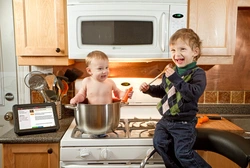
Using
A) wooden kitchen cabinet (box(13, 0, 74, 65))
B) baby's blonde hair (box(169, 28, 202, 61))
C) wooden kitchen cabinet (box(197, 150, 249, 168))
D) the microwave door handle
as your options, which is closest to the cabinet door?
wooden kitchen cabinet (box(13, 0, 74, 65))

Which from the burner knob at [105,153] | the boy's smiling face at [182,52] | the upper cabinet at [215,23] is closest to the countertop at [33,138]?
the burner knob at [105,153]

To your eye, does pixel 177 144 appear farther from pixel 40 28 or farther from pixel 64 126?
pixel 40 28

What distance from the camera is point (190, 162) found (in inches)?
51.8

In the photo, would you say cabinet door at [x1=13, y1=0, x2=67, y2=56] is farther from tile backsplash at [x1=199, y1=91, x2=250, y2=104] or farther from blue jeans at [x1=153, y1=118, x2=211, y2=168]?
tile backsplash at [x1=199, y1=91, x2=250, y2=104]

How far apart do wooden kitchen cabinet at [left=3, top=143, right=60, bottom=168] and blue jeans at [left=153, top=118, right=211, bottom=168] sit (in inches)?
23.2

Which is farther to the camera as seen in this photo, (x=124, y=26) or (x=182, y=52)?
(x=124, y=26)

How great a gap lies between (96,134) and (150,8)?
0.82 meters

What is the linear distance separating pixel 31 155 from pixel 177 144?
83 cm

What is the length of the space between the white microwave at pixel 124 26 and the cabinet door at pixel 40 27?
9 cm

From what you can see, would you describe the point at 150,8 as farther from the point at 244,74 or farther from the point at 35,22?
the point at 244,74

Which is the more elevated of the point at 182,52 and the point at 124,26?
the point at 124,26

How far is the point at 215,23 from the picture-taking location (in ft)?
5.64

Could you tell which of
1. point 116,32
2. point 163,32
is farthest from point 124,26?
point 163,32

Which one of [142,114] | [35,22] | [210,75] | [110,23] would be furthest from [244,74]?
[35,22]
